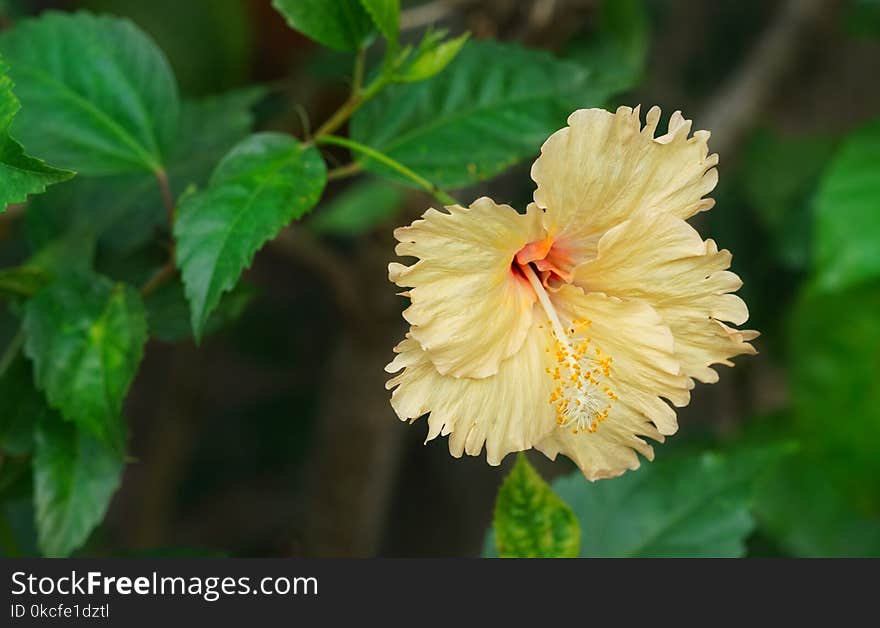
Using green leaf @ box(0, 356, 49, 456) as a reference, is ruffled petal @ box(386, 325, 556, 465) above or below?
below

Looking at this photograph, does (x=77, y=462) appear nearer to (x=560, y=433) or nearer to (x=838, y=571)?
(x=560, y=433)

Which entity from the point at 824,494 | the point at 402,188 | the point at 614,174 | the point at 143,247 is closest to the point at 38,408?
the point at 143,247

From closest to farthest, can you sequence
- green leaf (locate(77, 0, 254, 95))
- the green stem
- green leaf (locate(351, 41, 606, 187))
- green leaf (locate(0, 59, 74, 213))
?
green leaf (locate(0, 59, 74, 213)) → the green stem → green leaf (locate(351, 41, 606, 187)) → green leaf (locate(77, 0, 254, 95))

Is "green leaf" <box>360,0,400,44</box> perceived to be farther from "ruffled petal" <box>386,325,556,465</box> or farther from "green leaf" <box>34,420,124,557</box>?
"green leaf" <box>34,420,124,557</box>

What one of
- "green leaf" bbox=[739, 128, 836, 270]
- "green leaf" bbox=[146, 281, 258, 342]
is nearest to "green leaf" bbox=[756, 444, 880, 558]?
"green leaf" bbox=[739, 128, 836, 270]

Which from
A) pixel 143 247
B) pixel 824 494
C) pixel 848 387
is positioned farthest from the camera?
pixel 824 494

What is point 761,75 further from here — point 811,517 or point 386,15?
point 386,15
